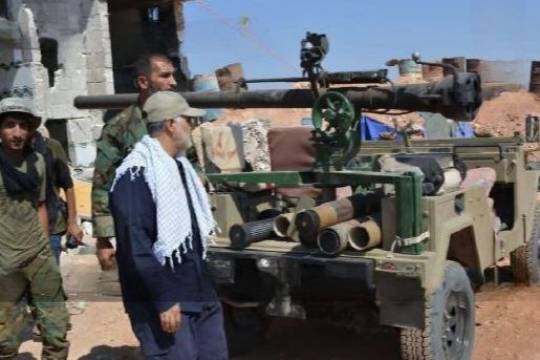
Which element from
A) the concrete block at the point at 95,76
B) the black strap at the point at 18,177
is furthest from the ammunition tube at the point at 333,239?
the concrete block at the point at 95,76

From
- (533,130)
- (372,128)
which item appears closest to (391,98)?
(533,130)

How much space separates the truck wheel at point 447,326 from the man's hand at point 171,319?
1465 mm

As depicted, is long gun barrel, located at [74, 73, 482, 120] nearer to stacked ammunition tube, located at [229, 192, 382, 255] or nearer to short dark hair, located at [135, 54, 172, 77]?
stacked ammunition tube, located at [229, 192, 382, 255]

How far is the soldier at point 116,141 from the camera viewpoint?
3.55 metres

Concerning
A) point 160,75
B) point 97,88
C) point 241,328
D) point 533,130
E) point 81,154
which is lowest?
point 241,328

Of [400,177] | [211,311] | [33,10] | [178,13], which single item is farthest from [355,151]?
[178,13]

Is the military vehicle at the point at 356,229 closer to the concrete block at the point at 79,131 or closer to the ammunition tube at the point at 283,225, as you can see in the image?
the ammunition tube at the point at 283,225

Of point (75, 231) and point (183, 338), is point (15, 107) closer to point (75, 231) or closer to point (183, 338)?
point (75, 231)

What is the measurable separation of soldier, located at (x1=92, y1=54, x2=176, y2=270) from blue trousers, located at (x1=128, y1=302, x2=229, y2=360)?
2.79 feet

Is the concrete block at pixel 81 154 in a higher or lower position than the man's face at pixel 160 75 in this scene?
lower

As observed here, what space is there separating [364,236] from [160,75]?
135 cm

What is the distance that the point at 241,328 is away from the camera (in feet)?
15.3

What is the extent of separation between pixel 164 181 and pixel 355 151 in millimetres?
1728

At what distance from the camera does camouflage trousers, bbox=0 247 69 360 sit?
147 inches
